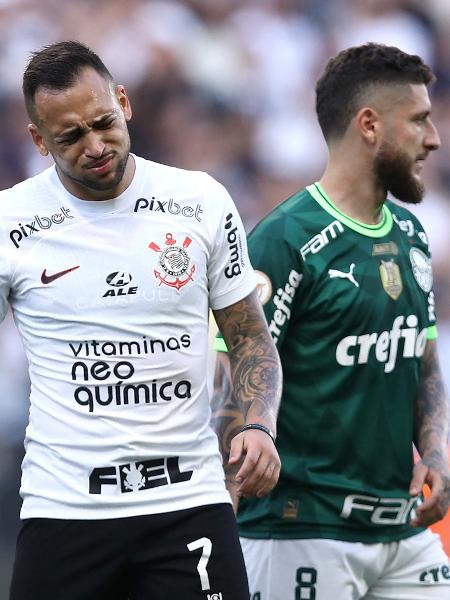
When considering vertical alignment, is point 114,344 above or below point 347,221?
below

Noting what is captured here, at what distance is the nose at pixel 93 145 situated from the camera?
3445 millimetres

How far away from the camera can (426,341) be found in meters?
4.38

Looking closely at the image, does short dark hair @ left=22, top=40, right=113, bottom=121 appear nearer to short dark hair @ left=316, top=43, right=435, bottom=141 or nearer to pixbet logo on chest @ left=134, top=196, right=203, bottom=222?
pixbet logo on chest @ left=134, top=196, right=203, bottom=222

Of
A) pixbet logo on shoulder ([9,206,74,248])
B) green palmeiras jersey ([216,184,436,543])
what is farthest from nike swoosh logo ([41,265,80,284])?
green palmeiras jersey ([216,184,436,543])

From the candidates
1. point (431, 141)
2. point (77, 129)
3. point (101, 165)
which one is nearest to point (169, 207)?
point (101, 165)

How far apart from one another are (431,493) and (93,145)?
1.60 meters

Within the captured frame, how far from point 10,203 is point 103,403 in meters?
0.66

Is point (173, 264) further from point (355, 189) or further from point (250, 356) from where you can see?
point (355, 189)

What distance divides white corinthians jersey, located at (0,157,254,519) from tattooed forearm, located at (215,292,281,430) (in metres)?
0.10

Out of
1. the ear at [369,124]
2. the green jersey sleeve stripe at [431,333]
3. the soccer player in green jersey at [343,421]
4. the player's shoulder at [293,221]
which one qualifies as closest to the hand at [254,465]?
the soccer player in green jersey at [343,421]

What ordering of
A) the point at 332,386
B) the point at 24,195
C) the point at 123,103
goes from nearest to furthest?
1. the point at 24,195
2. the point at 123,103
3. the point at 332,386

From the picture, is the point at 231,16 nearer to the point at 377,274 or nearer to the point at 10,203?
the point at 377,274

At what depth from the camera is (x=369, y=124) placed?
177 inches

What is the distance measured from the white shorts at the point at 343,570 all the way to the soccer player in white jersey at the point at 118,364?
70 centimetres
